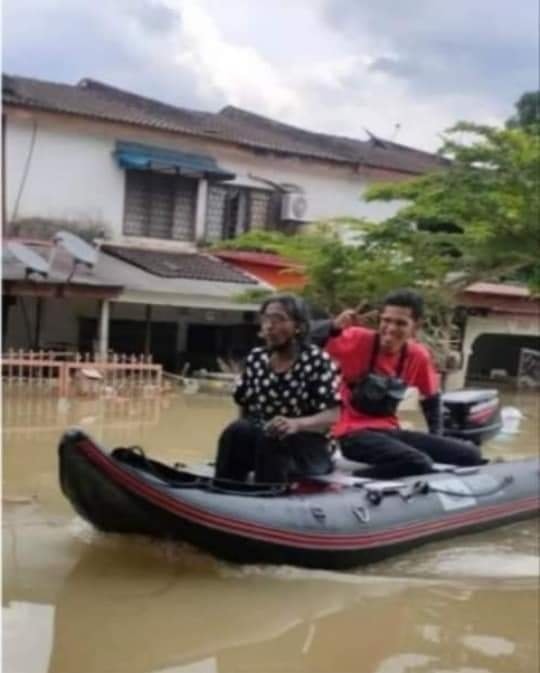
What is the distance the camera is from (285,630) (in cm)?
478

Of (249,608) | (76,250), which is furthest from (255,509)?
(76,250)

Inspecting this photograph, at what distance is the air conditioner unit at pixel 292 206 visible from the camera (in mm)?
20188

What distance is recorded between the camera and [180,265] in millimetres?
17750

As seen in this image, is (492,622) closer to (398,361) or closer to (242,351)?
(398,361)

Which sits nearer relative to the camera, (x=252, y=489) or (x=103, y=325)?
(x=252, y=489)

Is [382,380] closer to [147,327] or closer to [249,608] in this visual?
[249,608]

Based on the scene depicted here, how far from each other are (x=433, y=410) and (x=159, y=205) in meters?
13.0

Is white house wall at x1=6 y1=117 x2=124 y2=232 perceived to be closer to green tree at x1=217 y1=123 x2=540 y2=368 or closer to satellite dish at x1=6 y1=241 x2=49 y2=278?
satellite dish at x1=6 y1=241 x2=49 y2=278

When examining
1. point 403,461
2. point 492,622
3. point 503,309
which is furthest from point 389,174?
point 492,622

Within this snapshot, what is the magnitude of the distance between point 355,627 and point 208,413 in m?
8.72

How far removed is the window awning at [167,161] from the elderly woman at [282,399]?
1269cm

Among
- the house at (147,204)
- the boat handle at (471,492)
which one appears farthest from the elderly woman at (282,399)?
the house at (147,204)

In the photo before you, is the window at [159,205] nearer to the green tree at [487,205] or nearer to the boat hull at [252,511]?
the green tree at [487,205]

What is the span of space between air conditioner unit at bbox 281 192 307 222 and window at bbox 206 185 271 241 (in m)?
0.32
